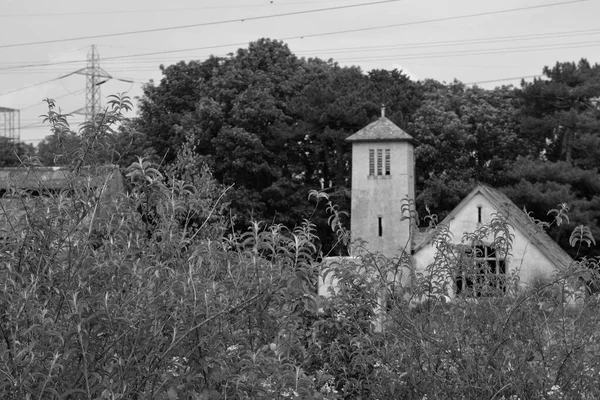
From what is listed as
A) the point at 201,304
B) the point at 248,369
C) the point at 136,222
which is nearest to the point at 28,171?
the point at 136,222

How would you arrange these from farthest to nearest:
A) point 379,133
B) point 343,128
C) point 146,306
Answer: point 343,128 → point 379,133 → point 146,306

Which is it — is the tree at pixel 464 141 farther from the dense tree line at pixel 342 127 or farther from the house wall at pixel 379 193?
the house wall at pixel 379 193

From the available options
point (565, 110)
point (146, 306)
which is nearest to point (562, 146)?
point (565, 110)

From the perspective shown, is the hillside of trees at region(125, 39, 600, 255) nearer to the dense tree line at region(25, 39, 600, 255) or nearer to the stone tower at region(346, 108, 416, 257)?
the dense tree line at region(25, 39, 600, 255)

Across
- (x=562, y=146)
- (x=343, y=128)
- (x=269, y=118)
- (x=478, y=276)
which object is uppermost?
(x=269, y=118)

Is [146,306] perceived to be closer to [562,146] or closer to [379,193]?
[379,193]

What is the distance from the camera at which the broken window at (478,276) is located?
7.53 metres

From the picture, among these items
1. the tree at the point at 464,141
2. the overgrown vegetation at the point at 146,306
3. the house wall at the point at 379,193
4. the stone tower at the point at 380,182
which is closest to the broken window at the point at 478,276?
the overgrown vegetation at the point at 146,306

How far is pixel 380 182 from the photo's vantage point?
4612cm

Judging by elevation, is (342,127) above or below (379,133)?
→ above

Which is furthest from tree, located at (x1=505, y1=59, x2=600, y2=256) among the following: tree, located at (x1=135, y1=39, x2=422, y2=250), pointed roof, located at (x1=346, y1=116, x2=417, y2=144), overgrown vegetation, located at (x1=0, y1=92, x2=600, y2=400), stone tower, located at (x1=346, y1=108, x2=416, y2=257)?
overgrown vegetation, located at (x1=0, y1=92, x2=600, y2=400)

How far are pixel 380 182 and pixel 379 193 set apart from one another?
0.51m

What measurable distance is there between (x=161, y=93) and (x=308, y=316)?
4417 centimetres

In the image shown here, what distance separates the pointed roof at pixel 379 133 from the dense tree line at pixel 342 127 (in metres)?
3.72
